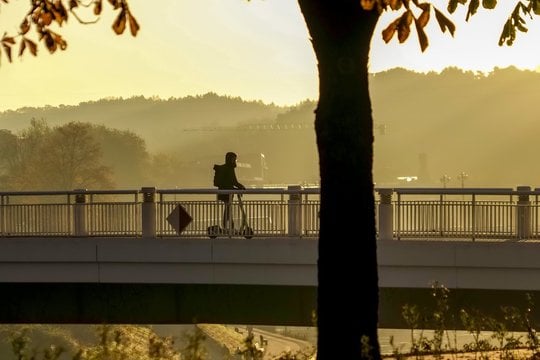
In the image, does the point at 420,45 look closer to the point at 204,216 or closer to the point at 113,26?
the point at 113,26

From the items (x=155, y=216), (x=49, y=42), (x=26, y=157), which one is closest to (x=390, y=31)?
(x=49, y=42)

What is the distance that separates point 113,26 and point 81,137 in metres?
87.1

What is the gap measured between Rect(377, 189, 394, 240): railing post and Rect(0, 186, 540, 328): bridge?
2 centimetres

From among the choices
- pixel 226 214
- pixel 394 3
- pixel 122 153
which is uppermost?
pixel 122 153

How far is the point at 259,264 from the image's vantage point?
20094 mm

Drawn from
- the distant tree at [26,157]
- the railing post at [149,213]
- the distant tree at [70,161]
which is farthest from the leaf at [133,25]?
the distant tree at [26,157]

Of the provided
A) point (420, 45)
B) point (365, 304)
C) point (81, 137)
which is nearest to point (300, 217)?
point (365, 304)

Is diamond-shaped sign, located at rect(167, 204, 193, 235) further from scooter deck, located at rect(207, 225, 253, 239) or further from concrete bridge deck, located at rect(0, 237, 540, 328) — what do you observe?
concrete bridge deck, located at rect(0, 237, 540, 328)

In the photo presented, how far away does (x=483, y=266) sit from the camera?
19250 mm

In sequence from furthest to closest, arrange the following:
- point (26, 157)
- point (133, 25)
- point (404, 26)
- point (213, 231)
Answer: point (26, 157) → point (213, 231) → point (133, 25) → point (404, 26)

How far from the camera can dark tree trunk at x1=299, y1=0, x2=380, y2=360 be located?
31.8 feet

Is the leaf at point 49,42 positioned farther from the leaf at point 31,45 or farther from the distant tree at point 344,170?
the distant tree at point 344,170

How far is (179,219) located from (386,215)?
12.3ft

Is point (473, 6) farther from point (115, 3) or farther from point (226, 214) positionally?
point (226, 214)
